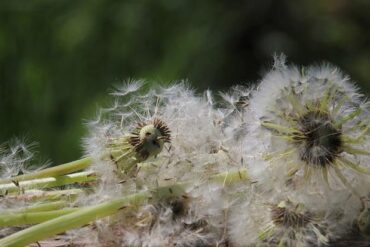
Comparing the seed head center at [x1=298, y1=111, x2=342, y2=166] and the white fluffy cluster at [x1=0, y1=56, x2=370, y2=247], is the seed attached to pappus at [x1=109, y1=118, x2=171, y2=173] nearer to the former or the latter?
the white fluffy cluster at [x1=0, y1=56, x2=370, y2=247]

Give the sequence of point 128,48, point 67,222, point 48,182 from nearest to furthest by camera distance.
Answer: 1. point 67,222
2. point 48,182
3. point 128,48

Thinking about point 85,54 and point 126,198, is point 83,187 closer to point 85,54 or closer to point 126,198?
point 126,198

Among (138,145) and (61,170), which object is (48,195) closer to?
(61,170)

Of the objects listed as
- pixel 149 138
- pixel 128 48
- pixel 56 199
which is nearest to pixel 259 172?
pixel 149 138

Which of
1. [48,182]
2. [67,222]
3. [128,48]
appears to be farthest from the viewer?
[128,48]

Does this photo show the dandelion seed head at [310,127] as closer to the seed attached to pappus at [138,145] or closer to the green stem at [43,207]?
the seed attached to pappus at [138,145]

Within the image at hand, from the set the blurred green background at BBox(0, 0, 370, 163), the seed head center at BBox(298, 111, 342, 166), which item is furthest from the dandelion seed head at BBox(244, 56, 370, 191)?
the blurred green background at BBox(0, 0, 370, 163)

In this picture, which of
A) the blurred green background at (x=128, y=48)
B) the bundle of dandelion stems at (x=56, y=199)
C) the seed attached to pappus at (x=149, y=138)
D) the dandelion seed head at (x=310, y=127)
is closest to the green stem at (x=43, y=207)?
the bundle of dandelion stems at (x=56, y=199)
